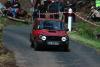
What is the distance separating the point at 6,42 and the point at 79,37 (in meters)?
5.45

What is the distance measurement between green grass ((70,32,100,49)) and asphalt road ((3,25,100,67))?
1.82ft

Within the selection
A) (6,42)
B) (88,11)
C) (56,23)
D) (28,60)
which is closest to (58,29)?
(56,23)

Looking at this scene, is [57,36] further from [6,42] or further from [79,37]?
[79,37]

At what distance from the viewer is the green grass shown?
25.9 metres

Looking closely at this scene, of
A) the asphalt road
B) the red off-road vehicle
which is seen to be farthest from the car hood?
the asphalt road

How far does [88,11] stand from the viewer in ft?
138

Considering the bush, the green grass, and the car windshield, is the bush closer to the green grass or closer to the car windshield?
the green grass

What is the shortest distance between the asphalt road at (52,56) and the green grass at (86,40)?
21.8 inches

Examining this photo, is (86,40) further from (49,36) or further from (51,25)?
(49,36)

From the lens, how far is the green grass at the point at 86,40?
25.9 m

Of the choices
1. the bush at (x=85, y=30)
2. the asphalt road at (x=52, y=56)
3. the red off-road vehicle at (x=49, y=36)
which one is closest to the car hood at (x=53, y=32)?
the red off-road vehicle at (x=49, y=36)

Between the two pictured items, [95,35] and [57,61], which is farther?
[95,35]

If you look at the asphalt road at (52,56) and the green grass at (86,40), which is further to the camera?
the green grass at (86,40)

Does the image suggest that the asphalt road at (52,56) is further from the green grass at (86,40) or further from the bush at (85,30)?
the bush at (85,30)
